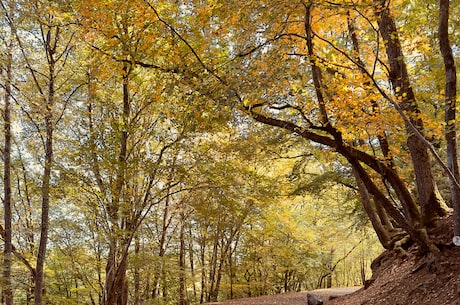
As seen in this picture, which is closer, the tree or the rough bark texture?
the tree

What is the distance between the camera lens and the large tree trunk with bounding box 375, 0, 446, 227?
4.85 meters

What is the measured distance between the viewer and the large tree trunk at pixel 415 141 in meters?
4.85

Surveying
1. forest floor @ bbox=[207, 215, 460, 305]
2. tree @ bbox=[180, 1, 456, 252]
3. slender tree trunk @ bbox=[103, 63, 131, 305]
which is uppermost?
tree @ bbox=[180, 1, 456, 252]

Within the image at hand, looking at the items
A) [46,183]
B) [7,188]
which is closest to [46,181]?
[46,183]

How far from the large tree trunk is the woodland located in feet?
0.07

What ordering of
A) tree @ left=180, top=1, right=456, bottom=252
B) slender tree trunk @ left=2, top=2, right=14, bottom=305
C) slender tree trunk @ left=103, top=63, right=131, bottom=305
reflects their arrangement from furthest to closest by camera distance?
slender tree trunk @ left=2, top=2, right=14, bottom=305 → slender tree trunk @ left=103, top=63, right=131, bottom=305 → tree @ left=180, top=1, right=456, bottom=252

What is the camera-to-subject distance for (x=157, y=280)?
11.1 m

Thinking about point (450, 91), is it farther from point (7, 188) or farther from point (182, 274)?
point (182, 274)

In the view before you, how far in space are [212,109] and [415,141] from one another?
3019mm

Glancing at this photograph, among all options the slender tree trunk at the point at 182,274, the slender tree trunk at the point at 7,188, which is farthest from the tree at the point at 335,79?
the slender tree trunk at the point at 182,274

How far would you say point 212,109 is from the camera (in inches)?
193

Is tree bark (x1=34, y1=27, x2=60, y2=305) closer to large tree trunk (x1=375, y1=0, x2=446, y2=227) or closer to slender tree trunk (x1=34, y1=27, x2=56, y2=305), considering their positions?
slender tree trunk (x1=34, y1=27, x2=56, y2=305)

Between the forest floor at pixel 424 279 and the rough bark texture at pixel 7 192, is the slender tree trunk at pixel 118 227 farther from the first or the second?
the forest floor at pixel 424 279

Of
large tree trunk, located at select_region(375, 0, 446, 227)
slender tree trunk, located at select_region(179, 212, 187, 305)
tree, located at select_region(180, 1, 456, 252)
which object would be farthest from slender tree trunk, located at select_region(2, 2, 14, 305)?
large tree trunk, located at select_region(375, 0, 446, 227)
